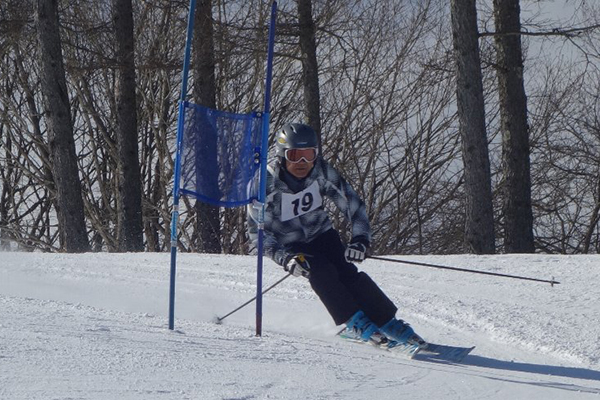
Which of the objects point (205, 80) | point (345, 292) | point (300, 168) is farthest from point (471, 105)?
point (345, 292)

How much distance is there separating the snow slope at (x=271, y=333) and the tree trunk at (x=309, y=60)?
5299 millimetres

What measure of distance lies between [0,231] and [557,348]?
21.9m

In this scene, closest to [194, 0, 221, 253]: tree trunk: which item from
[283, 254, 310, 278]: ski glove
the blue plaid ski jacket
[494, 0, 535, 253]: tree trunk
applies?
[494, 0, 535, 253]: tree trunk

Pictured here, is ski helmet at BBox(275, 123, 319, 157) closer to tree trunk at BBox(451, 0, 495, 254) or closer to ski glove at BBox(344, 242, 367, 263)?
ski glove at BBox(344, 242, 367, 263)

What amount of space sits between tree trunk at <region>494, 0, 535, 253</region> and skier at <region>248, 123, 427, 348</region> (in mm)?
7543

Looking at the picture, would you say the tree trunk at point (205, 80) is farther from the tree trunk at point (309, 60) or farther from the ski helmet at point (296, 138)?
the ski helmet at point (296, 138)

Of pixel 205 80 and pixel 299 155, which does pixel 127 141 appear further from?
pixel 299 155

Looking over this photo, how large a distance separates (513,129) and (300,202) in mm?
7942

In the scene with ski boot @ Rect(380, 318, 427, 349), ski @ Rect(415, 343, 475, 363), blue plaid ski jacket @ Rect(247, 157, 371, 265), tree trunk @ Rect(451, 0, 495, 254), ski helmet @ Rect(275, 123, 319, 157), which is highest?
tree trunk @ Rect(451, 0, 495, 254)

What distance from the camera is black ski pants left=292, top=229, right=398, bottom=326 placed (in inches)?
239

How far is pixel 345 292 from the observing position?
608 cm

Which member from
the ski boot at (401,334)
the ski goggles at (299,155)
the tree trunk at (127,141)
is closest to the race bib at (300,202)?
the ski goggles at (299,155)

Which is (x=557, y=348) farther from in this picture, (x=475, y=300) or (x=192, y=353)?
(x=192, y=353)

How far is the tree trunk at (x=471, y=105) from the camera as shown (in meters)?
12.3
